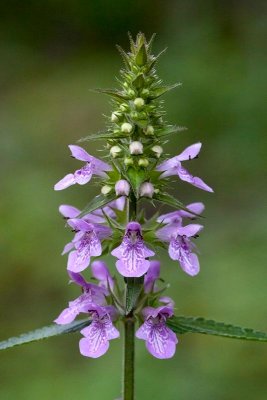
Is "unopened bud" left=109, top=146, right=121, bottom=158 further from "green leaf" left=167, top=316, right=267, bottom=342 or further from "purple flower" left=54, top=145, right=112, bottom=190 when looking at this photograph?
"green leaf" left=167, top=316, right=267, bottom=342

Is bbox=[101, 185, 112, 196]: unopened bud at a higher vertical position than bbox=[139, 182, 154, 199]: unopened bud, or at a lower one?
higher

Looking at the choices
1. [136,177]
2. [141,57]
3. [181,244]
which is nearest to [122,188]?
[136,177]

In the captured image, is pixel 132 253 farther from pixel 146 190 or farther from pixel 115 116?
pixel 115 116

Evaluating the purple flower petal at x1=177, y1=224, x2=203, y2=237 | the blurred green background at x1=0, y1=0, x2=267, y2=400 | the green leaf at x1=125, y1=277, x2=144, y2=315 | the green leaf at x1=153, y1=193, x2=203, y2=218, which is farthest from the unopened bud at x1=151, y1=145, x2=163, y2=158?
the blurred green background at x1=0, y1=0, x2=267, y2=400

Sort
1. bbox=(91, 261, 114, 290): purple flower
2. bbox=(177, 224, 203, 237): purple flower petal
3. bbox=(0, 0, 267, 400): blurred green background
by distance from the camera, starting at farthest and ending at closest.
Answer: bbox=(0, 0, 267, 400): blurred green background → bbox=(91, 261, 114, 290): purple flower → bbox=(177, 224, 203, 237): purple flower petal

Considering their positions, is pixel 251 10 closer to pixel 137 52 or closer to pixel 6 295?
pixel 6 295

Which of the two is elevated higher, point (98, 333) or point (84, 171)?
point (84, 171)
